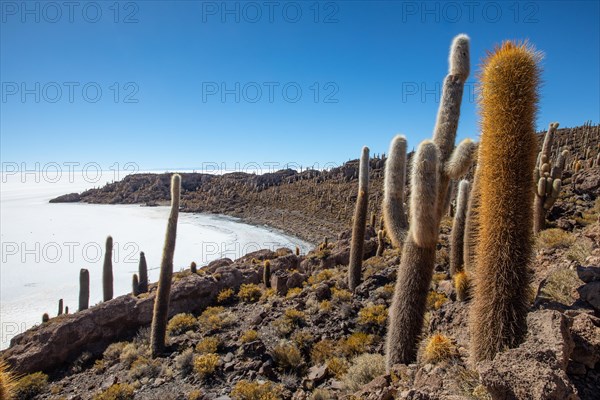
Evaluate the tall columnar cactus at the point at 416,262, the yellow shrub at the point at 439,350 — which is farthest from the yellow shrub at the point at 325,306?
the yellow shrub at the point at 439,350

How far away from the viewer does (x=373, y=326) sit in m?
8.95

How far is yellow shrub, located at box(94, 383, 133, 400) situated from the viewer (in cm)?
760

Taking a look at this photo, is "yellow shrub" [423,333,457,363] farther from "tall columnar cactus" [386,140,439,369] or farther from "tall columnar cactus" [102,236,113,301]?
"tall columnar cactus" [102,236,113,301]

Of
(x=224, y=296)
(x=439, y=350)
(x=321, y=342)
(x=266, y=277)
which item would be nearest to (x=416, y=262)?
(x=439, y=350)

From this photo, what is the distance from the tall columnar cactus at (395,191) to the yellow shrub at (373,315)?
3.98 metres

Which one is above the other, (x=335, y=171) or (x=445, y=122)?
(x=335, y=171)

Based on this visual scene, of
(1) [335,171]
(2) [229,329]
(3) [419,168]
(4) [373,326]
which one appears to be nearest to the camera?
(3) [419,168]

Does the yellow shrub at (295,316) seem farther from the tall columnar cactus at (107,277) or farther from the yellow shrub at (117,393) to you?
the tall columnar cactus at (107,277)

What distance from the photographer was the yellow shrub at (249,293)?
13895 millimetres

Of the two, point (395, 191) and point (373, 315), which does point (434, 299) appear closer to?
point (373, 315)

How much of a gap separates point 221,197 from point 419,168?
2804 inches

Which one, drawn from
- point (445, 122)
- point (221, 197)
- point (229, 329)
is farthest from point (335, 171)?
point (445, 122)

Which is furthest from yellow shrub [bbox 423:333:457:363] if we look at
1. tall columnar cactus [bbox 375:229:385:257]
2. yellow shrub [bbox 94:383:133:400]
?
tall columnar cactus [bbox 375:229:385:257]

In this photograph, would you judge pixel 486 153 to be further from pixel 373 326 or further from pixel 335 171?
pixel 335 171
